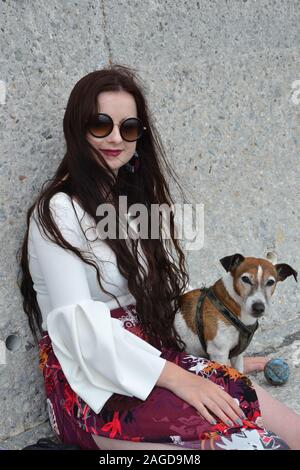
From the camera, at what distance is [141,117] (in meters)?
2.43

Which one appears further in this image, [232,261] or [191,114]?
[191,114]

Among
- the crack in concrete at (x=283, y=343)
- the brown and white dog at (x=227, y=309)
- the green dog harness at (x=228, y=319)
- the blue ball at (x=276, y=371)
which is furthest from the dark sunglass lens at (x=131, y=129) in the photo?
the crack in concrete at (x=283, y=343)

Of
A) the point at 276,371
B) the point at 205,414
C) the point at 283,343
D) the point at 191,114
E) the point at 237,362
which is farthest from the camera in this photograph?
the point at 283,343

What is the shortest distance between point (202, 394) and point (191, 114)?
164 centimetres

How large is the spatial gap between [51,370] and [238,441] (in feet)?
2.35

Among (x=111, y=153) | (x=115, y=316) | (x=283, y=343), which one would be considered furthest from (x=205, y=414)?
(x=283, y=343)

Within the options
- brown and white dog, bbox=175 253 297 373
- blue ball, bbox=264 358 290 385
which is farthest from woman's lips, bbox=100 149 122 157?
blue ball, bbox=264 358 290 385

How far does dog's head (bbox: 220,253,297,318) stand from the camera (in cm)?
254

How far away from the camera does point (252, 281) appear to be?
2582 millimetres

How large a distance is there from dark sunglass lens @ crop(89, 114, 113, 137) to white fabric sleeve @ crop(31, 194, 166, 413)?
36 centimetres

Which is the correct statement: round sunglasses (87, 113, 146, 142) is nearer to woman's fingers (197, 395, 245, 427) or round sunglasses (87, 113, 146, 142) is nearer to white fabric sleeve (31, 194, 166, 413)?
white fabric sleeve (31, 194, 166, 413)

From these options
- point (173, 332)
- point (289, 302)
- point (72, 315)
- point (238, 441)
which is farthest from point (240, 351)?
point (289, 302)

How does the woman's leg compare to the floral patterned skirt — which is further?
the woman's leg

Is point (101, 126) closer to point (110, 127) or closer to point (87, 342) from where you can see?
point (110, 127)
